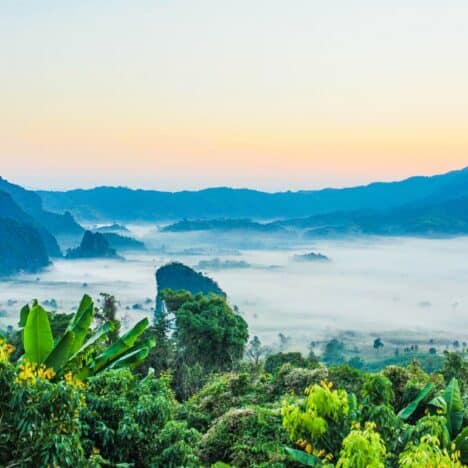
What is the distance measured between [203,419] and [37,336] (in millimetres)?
5900

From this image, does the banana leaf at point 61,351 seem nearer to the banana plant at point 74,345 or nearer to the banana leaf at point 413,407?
the banana plant at point 74,345

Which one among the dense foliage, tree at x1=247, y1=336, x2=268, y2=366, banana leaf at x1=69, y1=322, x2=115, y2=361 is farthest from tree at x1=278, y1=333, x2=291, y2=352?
banana leaf at x1=69, y1=322, x2=115, y2=361

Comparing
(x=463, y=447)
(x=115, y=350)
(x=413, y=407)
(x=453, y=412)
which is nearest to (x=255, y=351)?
(x=413, y=407)

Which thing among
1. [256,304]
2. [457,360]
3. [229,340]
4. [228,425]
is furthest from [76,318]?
[256,304]

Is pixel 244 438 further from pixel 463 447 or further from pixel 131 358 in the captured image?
pixel 463 447

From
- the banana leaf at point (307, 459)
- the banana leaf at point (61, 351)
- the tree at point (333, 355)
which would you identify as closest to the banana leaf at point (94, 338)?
the banana leaf at point (61, 351)

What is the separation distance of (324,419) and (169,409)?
5.57 ft

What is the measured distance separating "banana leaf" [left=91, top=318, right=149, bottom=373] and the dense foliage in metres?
0.02

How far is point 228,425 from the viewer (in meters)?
10.1

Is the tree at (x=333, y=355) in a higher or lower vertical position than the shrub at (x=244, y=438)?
lower

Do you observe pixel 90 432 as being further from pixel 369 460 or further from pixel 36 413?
pixel 369 460

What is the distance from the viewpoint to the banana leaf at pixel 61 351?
741 cm

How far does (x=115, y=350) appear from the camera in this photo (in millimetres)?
9000

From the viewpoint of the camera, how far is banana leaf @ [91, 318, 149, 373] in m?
8.87
